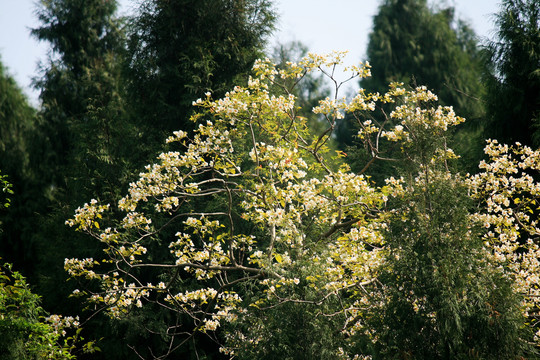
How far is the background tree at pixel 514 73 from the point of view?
969cm

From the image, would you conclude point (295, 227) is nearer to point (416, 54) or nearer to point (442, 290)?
point (442, 290)

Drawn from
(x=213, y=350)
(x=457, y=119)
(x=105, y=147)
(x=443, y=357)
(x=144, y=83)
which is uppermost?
(x=144, y=83)

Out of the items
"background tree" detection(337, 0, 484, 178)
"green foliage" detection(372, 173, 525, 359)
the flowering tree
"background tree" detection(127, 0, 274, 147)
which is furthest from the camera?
"background tree" detection(337, 0, 484, 178)

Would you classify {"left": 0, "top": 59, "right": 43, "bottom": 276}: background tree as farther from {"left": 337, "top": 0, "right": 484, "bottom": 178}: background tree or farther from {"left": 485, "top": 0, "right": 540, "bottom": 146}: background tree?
{"left": 485, "top": 0, "right": 540, "bottom": 146}: background tree

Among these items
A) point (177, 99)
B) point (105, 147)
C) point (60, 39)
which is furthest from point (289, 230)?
point (60, 39)

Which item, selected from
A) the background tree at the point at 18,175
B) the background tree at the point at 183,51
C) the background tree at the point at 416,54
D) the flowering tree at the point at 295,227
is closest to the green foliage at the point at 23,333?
the flowering tree at the point at 295,227

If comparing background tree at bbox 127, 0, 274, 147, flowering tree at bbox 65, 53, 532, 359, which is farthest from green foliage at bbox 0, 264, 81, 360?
background tree at bbox 127, 0, 274, 147

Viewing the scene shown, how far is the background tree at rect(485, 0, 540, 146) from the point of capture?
9.69 meters

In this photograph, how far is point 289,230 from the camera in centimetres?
629

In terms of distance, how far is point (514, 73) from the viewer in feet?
32.9

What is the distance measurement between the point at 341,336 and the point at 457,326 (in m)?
1.73

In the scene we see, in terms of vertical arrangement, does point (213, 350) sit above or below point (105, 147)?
below

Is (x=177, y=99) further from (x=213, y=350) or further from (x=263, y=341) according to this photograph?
(x=263, y=341)

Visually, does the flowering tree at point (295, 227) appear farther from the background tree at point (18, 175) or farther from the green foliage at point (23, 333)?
the background tree at point (18, 175)
